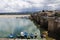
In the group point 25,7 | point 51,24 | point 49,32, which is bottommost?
point 49,32

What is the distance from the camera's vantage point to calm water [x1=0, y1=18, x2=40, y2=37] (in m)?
1.68

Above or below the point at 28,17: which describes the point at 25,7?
above

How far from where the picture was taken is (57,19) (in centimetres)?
167

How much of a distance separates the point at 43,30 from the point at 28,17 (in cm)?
27

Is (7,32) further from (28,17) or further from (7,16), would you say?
(28,17)

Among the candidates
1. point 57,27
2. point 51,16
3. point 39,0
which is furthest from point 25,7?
point 57,27

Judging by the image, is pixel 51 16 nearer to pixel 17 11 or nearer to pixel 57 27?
pixel 57 27

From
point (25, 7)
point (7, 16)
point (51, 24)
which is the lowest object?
point (51, 24)

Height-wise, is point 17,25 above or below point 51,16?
below

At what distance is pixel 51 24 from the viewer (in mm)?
1659

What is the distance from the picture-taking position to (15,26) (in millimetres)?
1696

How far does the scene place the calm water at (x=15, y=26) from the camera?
1.68 metres

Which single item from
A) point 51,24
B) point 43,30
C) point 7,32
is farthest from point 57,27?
point 7,32

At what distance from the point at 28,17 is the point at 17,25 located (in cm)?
19
